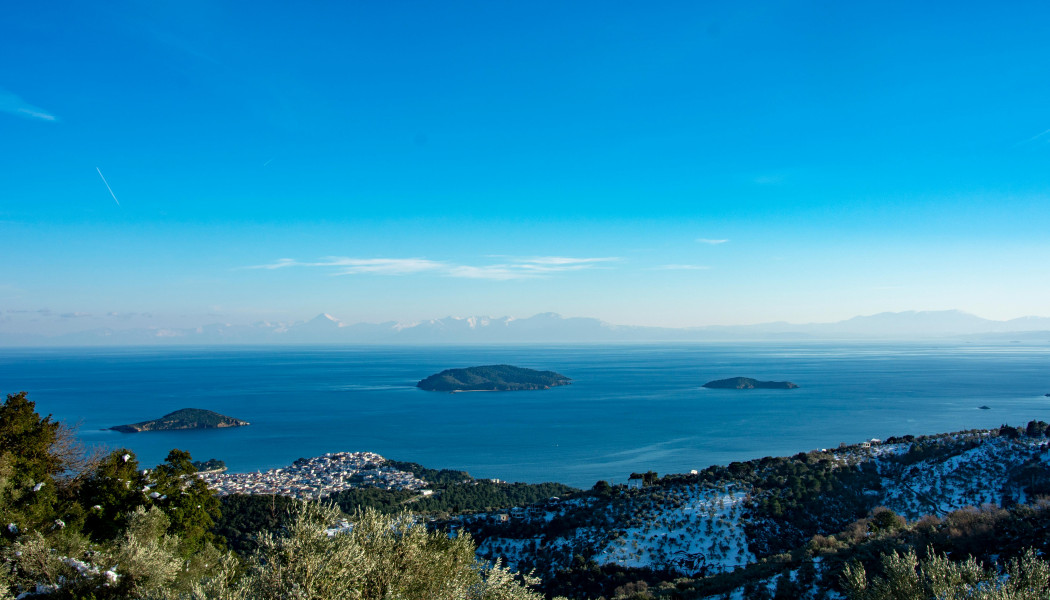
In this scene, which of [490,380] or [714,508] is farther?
[490,380]

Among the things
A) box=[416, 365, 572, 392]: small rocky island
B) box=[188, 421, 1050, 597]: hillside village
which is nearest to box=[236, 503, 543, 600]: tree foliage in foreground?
box=[188, 421, 1050, 597]: hillside village

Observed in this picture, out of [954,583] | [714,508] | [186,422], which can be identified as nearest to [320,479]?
[714,508]

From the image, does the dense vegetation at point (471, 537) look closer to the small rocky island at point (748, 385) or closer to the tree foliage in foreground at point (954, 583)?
the tree foliage in foreground at point (954, 583)

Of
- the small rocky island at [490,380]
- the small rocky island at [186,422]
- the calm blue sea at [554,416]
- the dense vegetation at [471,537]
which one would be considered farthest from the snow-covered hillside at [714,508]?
the small rocky island at [490,380]

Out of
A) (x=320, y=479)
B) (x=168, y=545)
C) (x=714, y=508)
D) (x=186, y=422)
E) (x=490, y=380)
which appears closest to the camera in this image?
(x=168, y=545)

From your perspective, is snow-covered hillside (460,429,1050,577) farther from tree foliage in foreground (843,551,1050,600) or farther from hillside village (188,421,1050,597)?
tree foliage in foreground (843,551,1050,600)

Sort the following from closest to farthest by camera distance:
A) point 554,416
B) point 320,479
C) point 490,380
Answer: point 320,479
point 554,416
point 490,380

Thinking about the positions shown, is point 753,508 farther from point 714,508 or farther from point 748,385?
point 748,385

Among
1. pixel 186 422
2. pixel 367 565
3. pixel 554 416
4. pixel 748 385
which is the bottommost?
pixel 554 416
